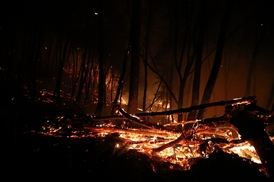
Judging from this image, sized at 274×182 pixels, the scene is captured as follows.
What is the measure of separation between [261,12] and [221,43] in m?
11.7

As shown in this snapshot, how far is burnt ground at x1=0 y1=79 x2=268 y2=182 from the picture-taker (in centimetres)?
408

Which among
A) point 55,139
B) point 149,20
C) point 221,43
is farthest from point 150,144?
point 149,20

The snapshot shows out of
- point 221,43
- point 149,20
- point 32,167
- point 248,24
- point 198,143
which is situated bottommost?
point 32,167

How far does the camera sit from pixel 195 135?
525 cm

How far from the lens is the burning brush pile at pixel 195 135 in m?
4.32

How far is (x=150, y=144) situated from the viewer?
17.8 ft

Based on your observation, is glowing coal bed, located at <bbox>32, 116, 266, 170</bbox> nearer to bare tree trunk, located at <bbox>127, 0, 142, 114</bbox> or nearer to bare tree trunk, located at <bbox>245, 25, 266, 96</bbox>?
bare tree trunk, located at <bbox>127, 0, 142, 114</bbox>

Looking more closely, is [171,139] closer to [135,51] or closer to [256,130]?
[256,130]

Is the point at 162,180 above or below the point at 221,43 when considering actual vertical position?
below

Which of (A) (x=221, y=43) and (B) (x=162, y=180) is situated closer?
(B) (x=162, y=180)

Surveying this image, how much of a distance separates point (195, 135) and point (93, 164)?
2.50 m

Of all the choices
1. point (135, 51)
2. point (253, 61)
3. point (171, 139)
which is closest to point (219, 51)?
point (135, 51)

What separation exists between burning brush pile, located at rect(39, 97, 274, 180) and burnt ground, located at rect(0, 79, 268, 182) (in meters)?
0.27

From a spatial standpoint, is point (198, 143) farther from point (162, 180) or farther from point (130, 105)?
point (130, 105)
